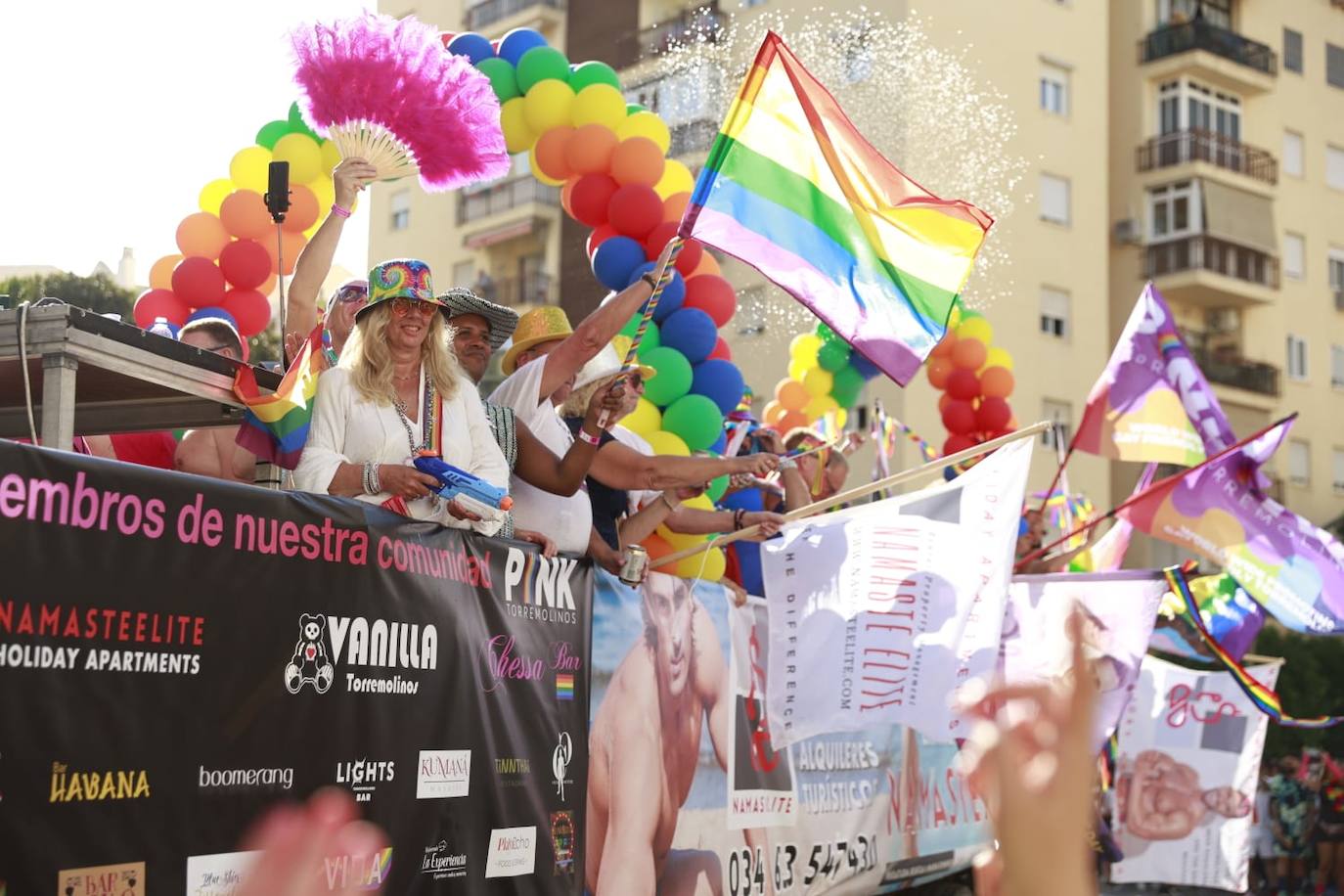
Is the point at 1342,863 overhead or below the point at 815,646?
below

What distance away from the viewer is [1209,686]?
11922 mm

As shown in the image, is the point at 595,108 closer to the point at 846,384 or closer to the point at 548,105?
the point at 548,105

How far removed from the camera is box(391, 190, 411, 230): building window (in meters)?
38.8

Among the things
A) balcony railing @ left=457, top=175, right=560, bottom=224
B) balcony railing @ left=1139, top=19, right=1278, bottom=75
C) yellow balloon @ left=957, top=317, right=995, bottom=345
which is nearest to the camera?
yellow balloon @ left=957, top=317, right=995, bottom=345

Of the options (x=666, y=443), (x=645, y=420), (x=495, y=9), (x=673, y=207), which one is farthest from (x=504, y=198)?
(x=666, y=443)

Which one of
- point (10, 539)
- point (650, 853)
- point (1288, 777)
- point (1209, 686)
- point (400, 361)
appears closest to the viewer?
point (10, 539)

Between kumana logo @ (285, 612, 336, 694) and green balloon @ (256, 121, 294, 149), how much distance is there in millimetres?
5163

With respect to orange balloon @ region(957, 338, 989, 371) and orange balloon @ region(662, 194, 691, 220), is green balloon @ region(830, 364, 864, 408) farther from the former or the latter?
orange balloon @ region(662, 194, 691, 220)

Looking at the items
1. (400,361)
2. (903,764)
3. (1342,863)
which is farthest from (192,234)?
(1342,863)

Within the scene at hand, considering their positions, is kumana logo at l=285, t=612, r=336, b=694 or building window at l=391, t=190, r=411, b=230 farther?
building window at l=391, t=190, r=411, b=230

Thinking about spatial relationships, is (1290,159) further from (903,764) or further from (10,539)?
(10,539)

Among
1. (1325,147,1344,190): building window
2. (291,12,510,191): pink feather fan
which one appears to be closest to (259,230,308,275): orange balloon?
(291,12,510,191): pink feather fan

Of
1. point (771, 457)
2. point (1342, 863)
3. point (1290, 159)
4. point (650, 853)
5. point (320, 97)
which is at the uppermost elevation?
point (1290, 159)

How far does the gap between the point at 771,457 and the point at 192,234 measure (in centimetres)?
420
